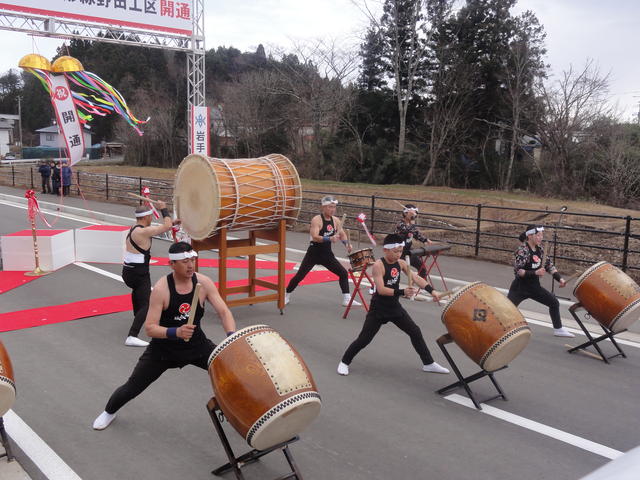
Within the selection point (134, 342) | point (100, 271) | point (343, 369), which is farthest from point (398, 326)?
point (100, 271)

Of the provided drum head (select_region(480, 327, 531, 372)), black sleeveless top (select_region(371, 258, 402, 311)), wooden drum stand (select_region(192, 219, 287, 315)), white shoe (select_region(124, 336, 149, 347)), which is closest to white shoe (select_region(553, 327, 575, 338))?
drum head (select_region(480, 327, 531, 372))

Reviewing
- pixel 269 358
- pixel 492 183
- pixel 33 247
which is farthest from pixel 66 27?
pixel 492 183

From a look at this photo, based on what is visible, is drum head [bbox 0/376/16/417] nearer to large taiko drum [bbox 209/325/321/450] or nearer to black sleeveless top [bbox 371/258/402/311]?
large taiko drum [bbox 209/325/321/450]

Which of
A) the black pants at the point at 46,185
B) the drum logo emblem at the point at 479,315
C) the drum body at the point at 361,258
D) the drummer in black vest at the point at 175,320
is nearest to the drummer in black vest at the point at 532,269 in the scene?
the drum body at the point at 361,258

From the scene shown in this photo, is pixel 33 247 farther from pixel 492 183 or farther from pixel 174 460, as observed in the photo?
pixel 492 183

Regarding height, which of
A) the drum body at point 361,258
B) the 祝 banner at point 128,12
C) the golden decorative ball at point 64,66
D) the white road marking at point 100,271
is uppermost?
the 祝 banner at point 128,12

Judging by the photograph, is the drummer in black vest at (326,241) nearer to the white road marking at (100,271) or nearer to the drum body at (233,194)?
the drum body at (233,194)

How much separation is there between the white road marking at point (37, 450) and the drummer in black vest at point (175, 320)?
0.63m

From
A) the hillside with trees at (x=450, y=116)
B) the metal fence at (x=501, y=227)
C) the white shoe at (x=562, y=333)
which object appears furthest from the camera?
the hillside with trees at (x=450, y=116)

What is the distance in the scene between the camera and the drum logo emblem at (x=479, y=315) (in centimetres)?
543

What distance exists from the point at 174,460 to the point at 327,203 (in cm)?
499

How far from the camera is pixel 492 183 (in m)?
32.8

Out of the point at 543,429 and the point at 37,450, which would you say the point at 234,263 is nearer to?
the point at 37,450

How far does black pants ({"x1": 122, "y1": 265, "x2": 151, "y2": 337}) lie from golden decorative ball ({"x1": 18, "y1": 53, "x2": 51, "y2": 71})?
8.49 m
